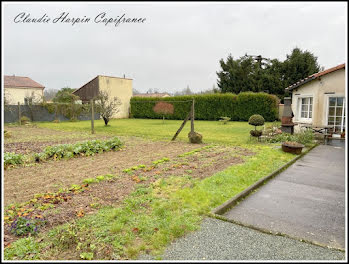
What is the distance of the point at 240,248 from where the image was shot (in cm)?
258

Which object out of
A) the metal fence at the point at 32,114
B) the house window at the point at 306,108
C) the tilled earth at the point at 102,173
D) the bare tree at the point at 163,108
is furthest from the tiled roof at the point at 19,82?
the house window at the point at 306,108


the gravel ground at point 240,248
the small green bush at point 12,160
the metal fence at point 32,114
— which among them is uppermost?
the metal fence at point 32,114

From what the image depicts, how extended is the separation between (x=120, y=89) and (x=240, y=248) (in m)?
27.5

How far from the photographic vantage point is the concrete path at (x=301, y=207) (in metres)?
3.02

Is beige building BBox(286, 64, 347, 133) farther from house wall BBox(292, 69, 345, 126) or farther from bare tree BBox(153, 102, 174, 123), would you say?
bare tree BBox(153, 102, 174, 123)

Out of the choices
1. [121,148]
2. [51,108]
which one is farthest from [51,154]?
[51,108]

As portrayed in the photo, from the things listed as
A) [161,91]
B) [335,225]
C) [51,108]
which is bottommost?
[335,225]

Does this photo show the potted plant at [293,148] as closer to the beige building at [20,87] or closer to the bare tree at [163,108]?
the bare tree at [163,108]

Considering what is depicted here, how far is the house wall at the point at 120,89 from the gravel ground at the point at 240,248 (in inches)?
1000

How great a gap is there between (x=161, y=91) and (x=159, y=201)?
2294 inches

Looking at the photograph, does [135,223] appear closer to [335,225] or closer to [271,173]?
[335,225]

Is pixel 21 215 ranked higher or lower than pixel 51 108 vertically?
lower

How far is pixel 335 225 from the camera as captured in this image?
320cm

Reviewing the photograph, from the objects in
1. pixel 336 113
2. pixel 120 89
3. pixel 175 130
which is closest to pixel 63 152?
pixel 175 130
